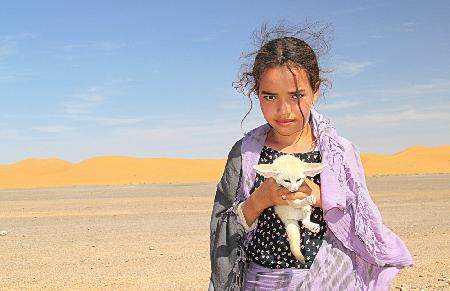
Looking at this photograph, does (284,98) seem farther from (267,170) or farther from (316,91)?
(267,170)

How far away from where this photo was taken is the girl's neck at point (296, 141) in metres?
2.87

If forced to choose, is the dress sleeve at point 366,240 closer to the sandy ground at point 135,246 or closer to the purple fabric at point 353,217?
the purple fabric at point 353,217

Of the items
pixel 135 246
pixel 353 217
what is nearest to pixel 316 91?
pixel 353 217

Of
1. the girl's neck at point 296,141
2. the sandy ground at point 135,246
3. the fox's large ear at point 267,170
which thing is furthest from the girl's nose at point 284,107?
the sandy ground at point 135,246

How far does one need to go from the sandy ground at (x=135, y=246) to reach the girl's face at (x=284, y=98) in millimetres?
5100

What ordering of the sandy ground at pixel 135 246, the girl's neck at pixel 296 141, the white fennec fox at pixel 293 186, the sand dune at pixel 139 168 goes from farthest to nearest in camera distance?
the sand dune at pixel 139 168, the sandy ground at pixel 135 246, the girl's neck at pixel 296 141, the white fennec fox at pixel 293 186

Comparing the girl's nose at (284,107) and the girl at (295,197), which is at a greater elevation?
the girl's nose at (284,107)

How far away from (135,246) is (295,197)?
30.2 feet

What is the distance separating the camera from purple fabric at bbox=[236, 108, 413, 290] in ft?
8.68

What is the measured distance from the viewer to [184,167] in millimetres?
68062

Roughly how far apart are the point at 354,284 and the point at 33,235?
1191cm

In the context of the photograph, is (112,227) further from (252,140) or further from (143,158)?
(143,158)

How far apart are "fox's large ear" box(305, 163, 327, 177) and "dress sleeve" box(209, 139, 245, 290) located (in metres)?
0.36

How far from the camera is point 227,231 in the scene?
2.78 meters
